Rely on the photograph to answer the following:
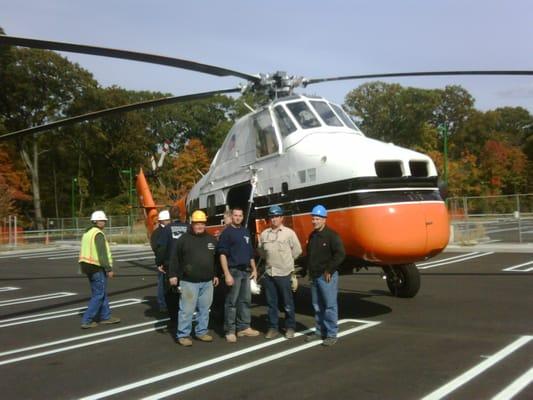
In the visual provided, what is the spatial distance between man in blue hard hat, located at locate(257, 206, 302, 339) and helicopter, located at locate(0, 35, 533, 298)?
83cm

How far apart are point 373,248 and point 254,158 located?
3206 millimetres

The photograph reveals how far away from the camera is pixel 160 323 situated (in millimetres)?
8531

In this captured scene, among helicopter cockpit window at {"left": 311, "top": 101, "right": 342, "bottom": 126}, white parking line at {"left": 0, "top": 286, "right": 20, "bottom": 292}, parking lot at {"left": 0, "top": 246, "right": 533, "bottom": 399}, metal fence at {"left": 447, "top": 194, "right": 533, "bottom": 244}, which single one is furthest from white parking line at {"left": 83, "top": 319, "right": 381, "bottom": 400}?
metal fence at {"left": 447, "top": 194, "right": 533, "bottom": 244}

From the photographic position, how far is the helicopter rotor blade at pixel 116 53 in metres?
6.48

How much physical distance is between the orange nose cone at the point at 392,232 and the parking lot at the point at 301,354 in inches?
39.8

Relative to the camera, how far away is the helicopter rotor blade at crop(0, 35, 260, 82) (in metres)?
6.48

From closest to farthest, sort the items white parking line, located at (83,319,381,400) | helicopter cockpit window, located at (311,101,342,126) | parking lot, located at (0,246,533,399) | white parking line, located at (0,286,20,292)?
parking lot, located at (0,246,533,399)
white parking line, located at (83,319,381,400)
helicopter cockpit window, located at (311,101,342,126)
white parking line, located at (0,286,20,292)

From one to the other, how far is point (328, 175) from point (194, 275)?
90.1 inches

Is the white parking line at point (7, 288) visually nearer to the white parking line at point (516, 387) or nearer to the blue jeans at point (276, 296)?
the blue jeans at point (276, 296)

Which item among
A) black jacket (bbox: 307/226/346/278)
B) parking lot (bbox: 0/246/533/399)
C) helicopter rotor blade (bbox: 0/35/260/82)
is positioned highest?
helicopter rotor blade (bbox: 0/35/260/82)

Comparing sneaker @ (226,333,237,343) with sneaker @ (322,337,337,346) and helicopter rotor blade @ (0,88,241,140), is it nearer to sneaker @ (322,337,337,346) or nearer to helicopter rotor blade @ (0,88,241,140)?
sneaker @ (322,337,337,346)

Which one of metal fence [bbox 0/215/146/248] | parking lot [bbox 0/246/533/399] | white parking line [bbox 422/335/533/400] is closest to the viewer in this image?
white parking line [bbox 422/335/533/400]

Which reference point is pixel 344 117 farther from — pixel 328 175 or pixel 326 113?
pixel 328 175

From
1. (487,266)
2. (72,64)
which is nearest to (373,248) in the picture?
(487,266)
